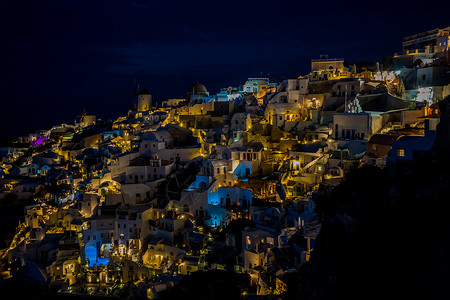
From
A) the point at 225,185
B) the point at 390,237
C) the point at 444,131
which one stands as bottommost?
the point at 225,185

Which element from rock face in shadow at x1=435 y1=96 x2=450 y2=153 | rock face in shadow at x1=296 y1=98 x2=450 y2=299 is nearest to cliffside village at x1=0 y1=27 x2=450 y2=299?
rock face in shadow at x1=435 y1=96 x2=450 y2=153

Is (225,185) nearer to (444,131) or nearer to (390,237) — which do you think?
(444,131)

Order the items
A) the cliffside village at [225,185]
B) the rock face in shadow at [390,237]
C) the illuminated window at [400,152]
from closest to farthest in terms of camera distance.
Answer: the rock face in shadow at [390,237] → the illuminated window at [400,152] → the cliffside village at [225,185]

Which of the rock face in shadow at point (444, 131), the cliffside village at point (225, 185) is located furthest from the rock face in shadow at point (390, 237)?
the cliffside village at point (225, 185)

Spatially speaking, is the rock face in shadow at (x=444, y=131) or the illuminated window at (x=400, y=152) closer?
the rock face in shadow at (x=444, y=131)

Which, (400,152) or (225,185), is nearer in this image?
(400,152)

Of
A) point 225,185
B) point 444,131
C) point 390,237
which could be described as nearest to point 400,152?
point 444,131

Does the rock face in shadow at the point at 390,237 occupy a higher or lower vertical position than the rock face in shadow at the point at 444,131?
lower

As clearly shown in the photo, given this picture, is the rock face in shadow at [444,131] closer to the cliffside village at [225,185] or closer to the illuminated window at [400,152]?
the cliffside village at [225,185]

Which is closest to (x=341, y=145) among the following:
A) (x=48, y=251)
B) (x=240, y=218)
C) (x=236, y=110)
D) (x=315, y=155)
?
(x=315, y=155)

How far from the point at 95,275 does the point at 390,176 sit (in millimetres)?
22914

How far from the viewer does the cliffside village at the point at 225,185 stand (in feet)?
79.9

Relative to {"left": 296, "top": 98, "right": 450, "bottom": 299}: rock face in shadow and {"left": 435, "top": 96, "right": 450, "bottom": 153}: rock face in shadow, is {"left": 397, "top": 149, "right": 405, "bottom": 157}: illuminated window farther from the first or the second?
{"left": 435, "top": 96, "right": 450, "bottom": 153}: rock face in shadow

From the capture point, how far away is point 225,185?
32.2 meters
